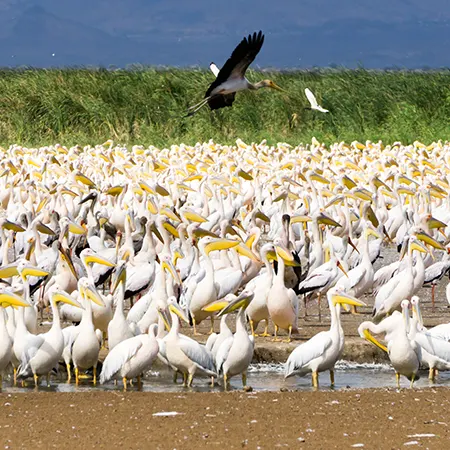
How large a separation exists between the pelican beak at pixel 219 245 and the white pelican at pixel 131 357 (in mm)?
2294

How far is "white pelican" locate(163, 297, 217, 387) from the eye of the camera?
26.3 feet

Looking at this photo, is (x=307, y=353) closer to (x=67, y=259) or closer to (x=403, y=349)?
(x=403, y=349)

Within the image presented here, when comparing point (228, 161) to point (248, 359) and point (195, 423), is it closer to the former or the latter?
point (248, 359)

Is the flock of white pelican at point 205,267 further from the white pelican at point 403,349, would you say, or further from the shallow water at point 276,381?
the shallow water at point 276,381

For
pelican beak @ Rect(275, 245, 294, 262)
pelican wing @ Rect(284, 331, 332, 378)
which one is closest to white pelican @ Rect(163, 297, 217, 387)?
pelican wing @ Rect(284, 331, 332, 378)

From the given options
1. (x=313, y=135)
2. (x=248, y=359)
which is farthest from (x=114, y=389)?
(x=313, y=135)

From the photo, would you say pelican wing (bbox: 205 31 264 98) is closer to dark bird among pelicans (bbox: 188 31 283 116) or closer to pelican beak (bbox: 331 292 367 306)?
dark bird among pelicans (bbox: 188 31 283 116)

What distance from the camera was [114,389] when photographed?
27.1ft

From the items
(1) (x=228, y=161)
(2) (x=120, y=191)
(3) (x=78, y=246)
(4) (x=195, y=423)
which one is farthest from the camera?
(1) (x=228, y=161)

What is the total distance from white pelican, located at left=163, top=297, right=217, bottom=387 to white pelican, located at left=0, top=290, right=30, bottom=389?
39.8 inches

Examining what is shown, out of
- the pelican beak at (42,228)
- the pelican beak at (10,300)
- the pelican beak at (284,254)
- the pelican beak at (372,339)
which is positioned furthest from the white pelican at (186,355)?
the pelican beak at (42,228)

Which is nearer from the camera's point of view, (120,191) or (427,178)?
(120,191)

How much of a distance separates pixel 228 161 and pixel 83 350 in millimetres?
12267

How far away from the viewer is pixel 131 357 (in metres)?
7.86
